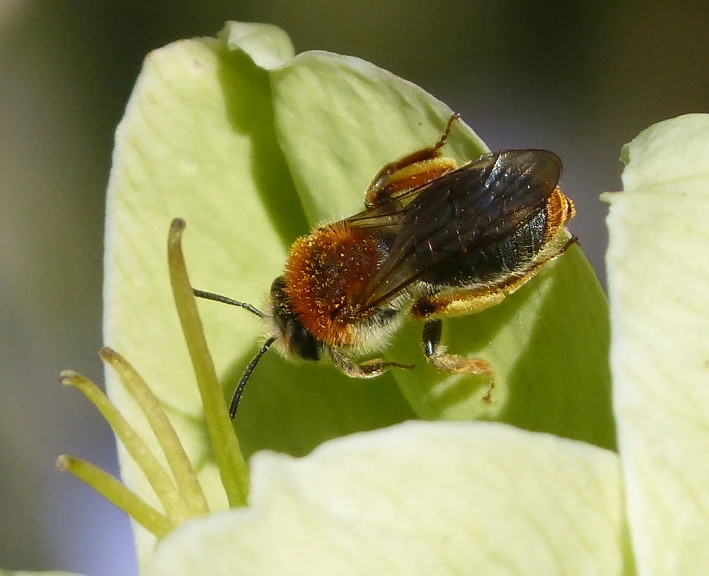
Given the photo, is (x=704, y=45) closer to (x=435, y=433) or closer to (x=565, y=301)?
(x=565, y=301)

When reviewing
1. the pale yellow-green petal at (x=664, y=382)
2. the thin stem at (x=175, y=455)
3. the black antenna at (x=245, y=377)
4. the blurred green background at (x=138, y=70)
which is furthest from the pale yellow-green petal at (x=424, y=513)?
the blurred green background at (x=138, y=70)

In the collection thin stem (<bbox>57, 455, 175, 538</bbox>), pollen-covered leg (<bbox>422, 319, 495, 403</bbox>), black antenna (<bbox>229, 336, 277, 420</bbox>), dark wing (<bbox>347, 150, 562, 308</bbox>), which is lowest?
pollen-covered leg (<bbox>422, 319, 495, 403</bbox>)

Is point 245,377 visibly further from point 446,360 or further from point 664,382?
point 664,382

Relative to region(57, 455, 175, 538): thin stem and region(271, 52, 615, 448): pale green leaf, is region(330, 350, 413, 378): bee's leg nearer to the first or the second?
region(271, 52, 615, 448): pale green leaf

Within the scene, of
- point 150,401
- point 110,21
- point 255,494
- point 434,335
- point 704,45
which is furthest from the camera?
point 110,21

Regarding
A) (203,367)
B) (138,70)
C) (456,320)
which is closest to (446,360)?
(456,320)

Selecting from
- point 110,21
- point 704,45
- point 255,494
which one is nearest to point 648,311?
point 255,494

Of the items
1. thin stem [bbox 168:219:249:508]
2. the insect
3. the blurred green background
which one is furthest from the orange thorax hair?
the blurred green background
